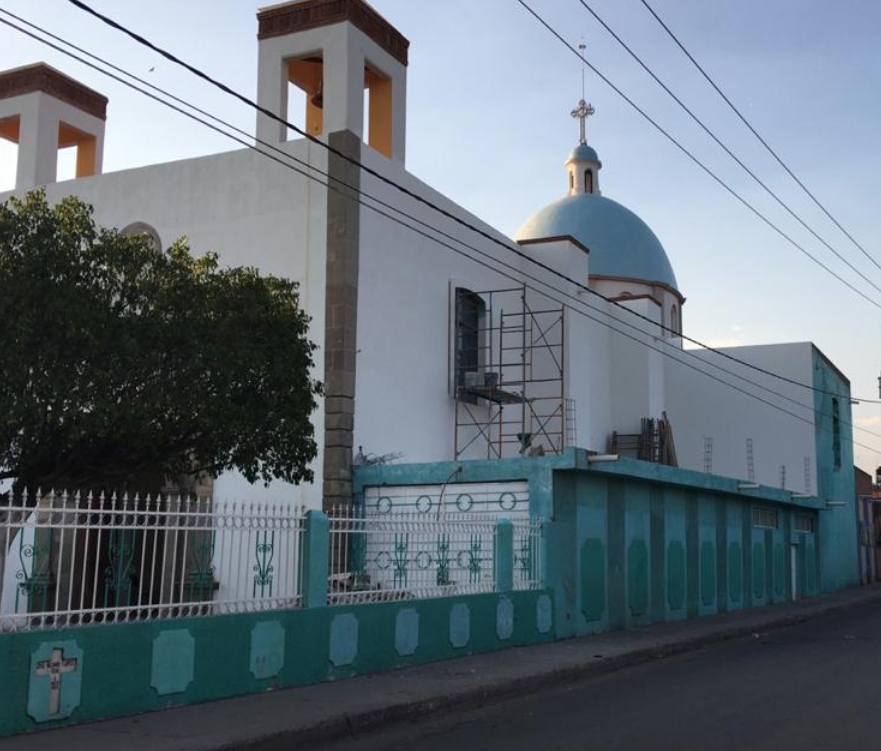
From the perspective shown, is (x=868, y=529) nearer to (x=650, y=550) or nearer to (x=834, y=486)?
(x=834, y=486)

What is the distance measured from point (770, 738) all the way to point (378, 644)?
481 centimetres

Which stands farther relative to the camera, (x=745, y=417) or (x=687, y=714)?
(x=745, y=417)

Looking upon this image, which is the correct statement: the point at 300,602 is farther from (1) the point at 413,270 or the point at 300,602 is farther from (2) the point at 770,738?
(1) the point at 413,270

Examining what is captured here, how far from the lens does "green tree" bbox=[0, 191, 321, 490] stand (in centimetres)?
1083

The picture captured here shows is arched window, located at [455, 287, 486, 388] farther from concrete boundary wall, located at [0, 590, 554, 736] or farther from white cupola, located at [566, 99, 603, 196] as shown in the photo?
white cupola, located at [566, 99, 603, 196]

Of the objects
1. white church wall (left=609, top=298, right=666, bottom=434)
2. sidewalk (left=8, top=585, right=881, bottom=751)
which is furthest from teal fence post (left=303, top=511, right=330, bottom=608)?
white church wall (left=609, top=298, right=666, bottom=434)

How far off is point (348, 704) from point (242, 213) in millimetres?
11936

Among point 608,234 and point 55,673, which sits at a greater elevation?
point 608,234

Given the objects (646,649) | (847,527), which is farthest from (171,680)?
(847,527)

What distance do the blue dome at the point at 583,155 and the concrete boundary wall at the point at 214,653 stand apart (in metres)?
30.4

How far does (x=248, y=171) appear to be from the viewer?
1972 cm

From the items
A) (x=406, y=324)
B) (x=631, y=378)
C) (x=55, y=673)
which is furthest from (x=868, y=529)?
(x=55, y=673)

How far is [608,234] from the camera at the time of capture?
37.8m

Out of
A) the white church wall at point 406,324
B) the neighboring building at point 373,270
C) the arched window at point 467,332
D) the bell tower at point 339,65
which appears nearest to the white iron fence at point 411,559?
the neighboring building at point 373,270
